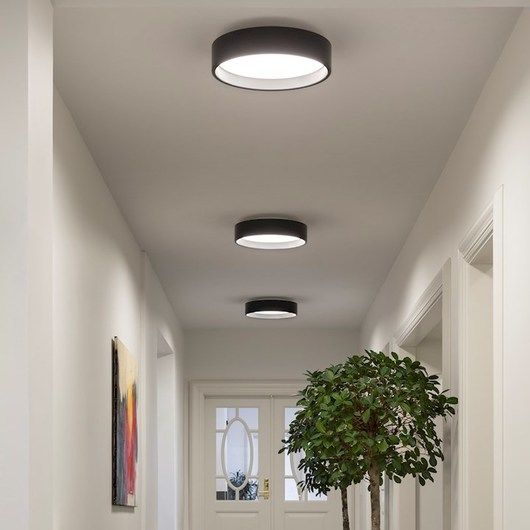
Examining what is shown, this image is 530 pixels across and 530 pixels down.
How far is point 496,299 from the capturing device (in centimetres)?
358

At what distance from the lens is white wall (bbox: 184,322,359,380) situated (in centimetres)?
1046

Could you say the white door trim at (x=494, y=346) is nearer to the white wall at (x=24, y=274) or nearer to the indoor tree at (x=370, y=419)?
the indoor tree at (x=370, y=419)

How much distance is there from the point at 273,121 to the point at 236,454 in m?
6.67

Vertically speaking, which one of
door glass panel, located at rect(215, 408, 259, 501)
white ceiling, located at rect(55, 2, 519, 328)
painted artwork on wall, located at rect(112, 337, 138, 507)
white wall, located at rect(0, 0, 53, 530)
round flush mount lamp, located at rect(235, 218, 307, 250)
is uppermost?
white ceiling, located at rect(55, 2, 519, 328)

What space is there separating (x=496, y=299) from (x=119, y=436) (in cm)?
249

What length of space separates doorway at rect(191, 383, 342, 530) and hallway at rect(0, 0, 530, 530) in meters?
2.86

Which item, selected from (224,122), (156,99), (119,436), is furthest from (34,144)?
(119,436)

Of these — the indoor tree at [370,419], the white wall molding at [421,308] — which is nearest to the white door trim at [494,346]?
the indoor tree at [370,419]

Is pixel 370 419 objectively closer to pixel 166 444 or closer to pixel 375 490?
pixel 375 490

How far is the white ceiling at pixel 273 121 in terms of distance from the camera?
3.37 m

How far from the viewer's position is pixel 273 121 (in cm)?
428

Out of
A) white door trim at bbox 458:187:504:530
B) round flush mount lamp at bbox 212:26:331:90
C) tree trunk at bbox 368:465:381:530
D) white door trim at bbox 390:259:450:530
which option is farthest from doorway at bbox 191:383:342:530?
round flush mount lamp at bbox 212:26:331:90

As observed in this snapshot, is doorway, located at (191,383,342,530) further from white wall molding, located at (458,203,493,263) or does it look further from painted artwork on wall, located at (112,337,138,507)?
white wall molding, located at (458,203,493,263)

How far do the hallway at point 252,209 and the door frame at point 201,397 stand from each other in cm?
262
